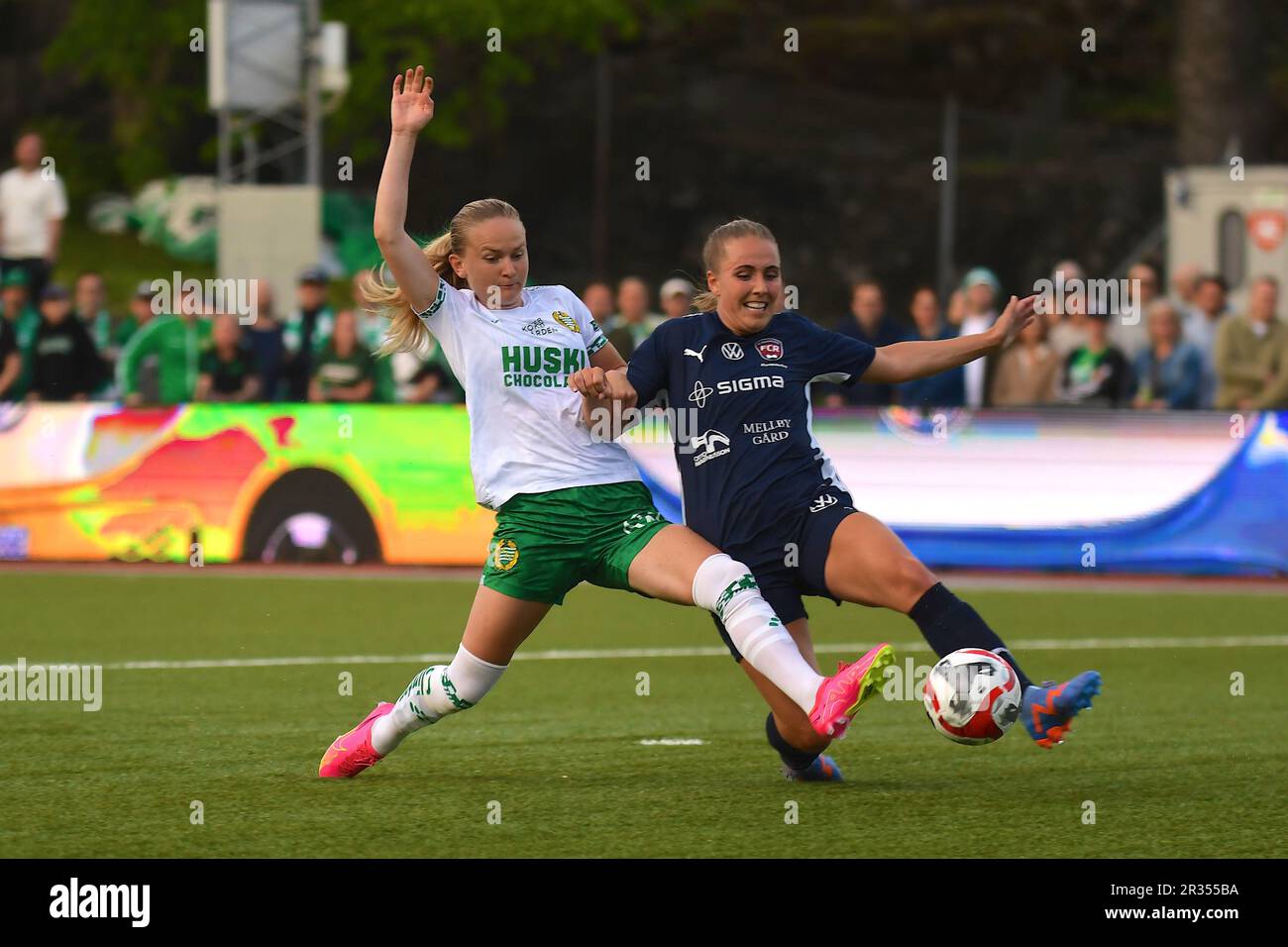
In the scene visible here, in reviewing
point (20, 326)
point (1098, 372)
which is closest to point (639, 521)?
point (1098, 372)

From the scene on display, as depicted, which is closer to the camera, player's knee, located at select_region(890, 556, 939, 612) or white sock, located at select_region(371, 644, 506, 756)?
player's knee, located at select_region(890, 556, 939, 612)

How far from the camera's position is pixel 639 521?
7.15 meters

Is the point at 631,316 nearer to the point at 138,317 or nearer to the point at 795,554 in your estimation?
the point at 138,317

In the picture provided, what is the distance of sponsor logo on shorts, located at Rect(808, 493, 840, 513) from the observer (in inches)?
277

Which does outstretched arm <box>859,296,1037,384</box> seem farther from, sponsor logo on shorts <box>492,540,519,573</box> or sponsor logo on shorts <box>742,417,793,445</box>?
sponsor logo on shorts <box>492,540,519,573</box>

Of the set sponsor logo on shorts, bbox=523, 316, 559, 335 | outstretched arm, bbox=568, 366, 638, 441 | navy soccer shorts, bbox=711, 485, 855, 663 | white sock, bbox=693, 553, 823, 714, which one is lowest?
white sock, bbox=693, 553, 823, 714

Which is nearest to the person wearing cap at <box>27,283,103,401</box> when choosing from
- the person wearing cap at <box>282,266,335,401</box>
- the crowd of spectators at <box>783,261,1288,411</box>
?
the person wearing cap at <box>282,266,335,401</box>

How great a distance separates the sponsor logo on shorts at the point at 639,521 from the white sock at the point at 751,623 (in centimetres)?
33

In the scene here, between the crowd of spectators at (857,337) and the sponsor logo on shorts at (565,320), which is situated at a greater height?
the crowd of spectators at (857,337)

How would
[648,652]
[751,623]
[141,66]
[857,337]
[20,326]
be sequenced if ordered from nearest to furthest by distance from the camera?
[751,623] → [648,652] → [857,337] → [20,326] → [141,66]

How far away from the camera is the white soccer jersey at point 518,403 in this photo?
7.20 metres

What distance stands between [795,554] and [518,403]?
1.00m

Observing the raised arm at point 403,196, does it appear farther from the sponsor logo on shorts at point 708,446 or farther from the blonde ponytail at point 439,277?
the sponsor logo on shorts at point 708,446

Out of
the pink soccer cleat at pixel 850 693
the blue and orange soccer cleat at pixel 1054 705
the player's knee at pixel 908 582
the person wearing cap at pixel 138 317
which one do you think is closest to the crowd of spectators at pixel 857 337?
the person wearing cap at pixel 138 317
